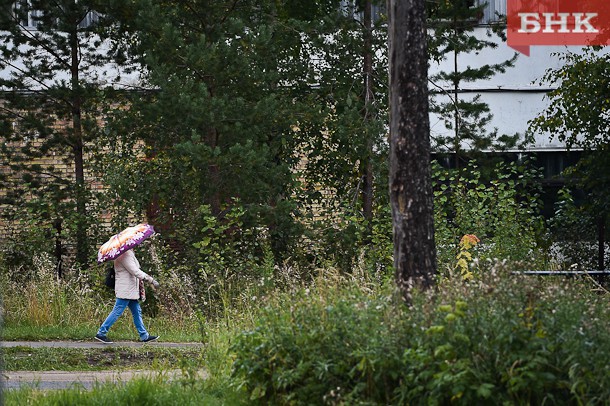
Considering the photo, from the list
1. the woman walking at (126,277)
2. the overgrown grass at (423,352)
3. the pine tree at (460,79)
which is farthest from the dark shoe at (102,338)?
the pine tree at (460,79)

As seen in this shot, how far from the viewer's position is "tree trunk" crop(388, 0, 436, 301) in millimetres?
8453

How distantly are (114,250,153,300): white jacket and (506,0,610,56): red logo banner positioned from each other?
12858 millimetres

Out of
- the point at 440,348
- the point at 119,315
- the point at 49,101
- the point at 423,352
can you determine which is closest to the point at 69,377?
the point at 119,315

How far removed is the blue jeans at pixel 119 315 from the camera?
1354 centimetres

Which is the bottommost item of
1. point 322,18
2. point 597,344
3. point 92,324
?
point 92,324

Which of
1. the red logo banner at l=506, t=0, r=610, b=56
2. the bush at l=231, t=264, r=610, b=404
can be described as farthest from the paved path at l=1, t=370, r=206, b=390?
the red logo banner at l=506, t=0, r=610, b=56

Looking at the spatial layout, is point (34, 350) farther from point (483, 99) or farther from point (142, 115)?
point (483, 99)

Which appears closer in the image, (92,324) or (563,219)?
(92,324)

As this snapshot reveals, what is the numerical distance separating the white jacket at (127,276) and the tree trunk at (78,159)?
4426 millimetres

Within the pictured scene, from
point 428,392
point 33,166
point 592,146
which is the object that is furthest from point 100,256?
point 592,146

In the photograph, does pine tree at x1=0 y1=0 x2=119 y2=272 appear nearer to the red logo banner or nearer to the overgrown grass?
the red logo banner

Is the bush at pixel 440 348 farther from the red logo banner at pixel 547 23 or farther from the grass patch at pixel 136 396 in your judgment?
the red logo banner at pixel 547 23

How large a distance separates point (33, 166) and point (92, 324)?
497cm

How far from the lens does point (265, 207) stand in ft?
57.9
